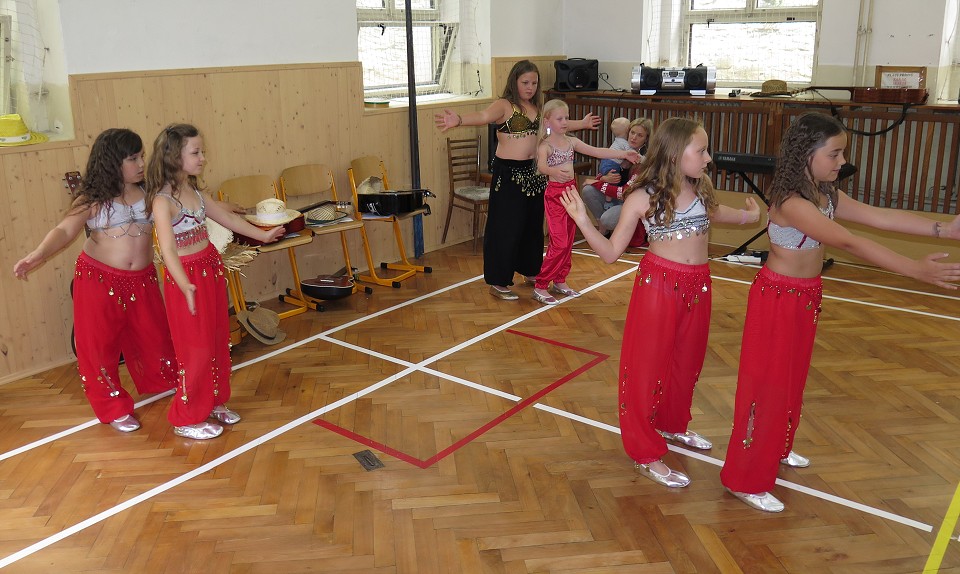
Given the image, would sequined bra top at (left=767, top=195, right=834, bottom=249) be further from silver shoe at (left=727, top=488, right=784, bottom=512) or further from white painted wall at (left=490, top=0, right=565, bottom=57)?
white painted wall at (left=490, top=0, right=565, bottom=57)

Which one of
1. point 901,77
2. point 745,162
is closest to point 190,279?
point 745,162

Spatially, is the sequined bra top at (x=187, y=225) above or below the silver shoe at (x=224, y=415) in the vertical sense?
above

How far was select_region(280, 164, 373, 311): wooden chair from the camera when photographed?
6125 mm

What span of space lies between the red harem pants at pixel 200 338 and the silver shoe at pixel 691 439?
2258 millimetres

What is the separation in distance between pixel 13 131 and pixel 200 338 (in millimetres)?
2023

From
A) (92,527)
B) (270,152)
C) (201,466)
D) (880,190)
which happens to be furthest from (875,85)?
(92,527)

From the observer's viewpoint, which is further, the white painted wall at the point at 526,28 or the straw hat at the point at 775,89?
the white painted wall at the point at 526,28

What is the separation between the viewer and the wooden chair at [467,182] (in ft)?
24.8

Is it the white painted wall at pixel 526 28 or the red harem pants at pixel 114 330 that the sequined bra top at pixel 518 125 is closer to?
the white painted wall at pixel 526 28

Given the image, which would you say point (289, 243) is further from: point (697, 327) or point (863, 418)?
point (863, 418)

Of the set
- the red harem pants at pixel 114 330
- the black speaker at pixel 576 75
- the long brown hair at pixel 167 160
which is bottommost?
the red harem pants at pixel 114 330

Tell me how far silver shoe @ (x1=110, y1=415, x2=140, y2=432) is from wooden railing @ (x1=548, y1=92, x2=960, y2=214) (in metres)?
5.65

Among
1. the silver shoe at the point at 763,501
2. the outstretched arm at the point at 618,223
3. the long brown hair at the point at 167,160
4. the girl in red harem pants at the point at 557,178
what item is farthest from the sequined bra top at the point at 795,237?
the long brown hair at the point at 167,160

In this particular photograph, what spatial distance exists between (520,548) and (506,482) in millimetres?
506
